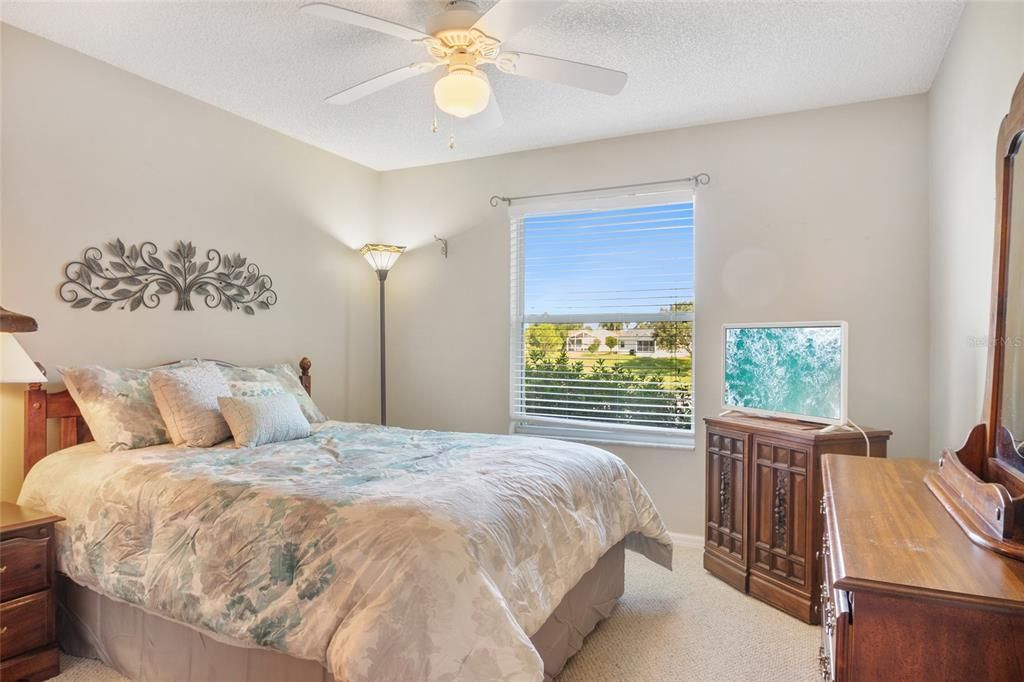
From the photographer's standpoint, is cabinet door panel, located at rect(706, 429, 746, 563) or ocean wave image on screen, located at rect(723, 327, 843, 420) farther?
cabinet door panel, located at rect(706, 429, 746, 563)

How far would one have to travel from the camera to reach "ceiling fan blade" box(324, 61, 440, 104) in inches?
91.4

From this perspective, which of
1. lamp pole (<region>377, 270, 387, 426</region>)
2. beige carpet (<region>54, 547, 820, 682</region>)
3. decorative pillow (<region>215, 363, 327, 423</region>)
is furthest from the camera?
lamp pole (<region>377, 270, 387, 426</region>)

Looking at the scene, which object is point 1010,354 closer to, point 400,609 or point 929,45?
point 400,609

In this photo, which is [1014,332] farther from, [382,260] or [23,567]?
[382,260]

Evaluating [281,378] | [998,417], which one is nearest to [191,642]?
[281,378]

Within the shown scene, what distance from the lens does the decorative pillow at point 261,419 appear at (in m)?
2.73

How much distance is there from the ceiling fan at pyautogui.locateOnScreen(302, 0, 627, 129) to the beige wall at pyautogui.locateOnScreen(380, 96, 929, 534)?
152cm

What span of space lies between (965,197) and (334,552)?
8.85 ft

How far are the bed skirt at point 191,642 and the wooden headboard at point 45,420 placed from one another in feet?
2.01

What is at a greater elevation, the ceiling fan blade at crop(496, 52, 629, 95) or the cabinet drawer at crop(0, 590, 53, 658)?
the ceiling fan blade at crop(496, 52, 629, 95)

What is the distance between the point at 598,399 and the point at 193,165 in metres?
2.87

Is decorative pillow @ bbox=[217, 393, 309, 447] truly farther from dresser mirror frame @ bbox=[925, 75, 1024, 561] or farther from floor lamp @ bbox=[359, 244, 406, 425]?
dresser mirror frame @ bbox=[925, 75, 1024, 561]

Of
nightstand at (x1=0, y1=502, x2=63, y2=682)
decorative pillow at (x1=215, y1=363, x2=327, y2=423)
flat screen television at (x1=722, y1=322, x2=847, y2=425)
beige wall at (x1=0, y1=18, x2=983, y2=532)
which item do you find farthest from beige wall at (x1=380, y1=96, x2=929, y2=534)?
nightstand at (x1=0, y1=502, x2=63, y2=682)

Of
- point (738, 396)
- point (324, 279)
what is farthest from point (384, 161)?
point (738, 396)
